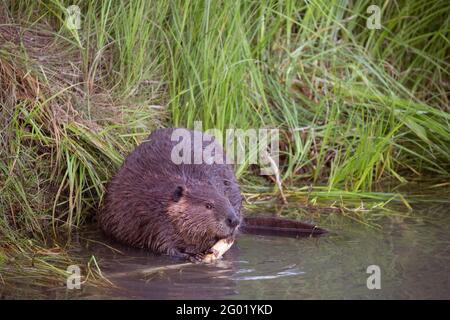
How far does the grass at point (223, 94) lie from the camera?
523 cm

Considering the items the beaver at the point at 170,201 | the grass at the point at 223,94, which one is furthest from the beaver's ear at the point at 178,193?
the grass at the point at 223,94

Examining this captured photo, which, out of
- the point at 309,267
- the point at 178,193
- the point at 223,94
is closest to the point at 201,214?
the point at 178,193

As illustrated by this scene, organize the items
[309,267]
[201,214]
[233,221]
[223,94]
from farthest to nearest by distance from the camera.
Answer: [223,94] → [201,214] → [233,221] → [309,267]

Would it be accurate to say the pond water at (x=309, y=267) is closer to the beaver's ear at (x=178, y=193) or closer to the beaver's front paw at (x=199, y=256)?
the beaver's front paw at (x=199, y=256)

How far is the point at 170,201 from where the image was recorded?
4.89 m

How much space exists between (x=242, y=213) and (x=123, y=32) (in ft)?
4.57

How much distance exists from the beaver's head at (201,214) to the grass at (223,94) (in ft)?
2.01

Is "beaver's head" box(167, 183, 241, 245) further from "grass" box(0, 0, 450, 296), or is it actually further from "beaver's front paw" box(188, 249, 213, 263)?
"grass" box(0, 0, 450, 296)

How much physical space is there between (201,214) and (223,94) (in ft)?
4.48

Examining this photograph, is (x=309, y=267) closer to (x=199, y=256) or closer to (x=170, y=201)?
(x=199, y=256)

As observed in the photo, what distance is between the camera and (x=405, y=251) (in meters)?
4.84
